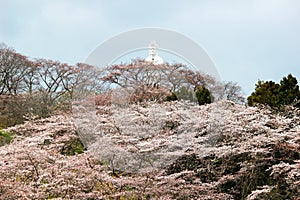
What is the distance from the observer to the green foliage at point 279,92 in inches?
420

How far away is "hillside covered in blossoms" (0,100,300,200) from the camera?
6004mm

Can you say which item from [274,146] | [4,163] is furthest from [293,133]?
[4,163]

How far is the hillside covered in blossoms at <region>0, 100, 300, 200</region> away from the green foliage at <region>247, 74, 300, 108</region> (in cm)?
202

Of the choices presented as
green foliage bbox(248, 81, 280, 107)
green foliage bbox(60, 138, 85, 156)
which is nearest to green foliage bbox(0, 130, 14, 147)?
green foliage bbox(60, 138, 85, 156)

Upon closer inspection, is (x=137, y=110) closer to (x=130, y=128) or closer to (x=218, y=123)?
(x=130, y=128)

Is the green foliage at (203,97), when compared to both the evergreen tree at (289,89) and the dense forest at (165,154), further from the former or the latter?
the evergreen tree at (289,89)

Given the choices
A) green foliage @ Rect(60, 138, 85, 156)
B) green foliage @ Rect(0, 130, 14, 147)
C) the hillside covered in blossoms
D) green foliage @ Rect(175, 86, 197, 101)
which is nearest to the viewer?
the hillside covered in blossoms

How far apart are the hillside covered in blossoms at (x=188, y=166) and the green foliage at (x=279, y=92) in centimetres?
202

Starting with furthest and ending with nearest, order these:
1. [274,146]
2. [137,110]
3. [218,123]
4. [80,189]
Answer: [137,110] → [218,123] → [274,146] → [80,189]

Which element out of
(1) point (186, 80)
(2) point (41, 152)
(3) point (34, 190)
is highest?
(1) point (186, 80)

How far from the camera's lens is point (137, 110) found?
929 cm

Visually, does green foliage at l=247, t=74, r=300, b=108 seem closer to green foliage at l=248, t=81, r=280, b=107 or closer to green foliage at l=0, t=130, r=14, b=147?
green foliage at l=248, t=81, r=280, b=107

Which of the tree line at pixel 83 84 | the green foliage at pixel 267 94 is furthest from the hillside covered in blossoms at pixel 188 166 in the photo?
the tree line at pixel 83 84

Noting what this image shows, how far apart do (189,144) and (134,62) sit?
11.6 m
